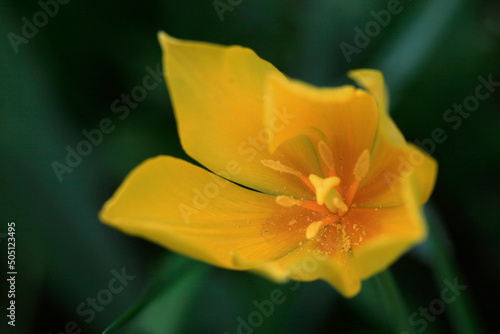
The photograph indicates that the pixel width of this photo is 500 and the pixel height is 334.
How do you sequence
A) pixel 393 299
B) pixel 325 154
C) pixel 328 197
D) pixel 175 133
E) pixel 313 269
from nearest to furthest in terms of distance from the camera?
pixel 313 269
pixel 393 299
pixel 328 197
pixel 325 154
pixel 175 133

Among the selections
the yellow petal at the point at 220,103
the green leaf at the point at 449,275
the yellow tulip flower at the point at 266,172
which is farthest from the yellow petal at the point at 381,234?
the yellow petal at the point at 220,103

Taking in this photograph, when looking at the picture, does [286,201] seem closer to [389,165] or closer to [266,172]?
[266,172]

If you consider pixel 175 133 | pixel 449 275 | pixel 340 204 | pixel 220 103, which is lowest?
pixel 449 275

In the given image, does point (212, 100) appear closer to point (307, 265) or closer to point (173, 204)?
point (173, 204)

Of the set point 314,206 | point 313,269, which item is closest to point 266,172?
point 314,206

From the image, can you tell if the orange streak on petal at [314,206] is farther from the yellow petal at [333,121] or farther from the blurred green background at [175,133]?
the blurred green background at [175,133]
